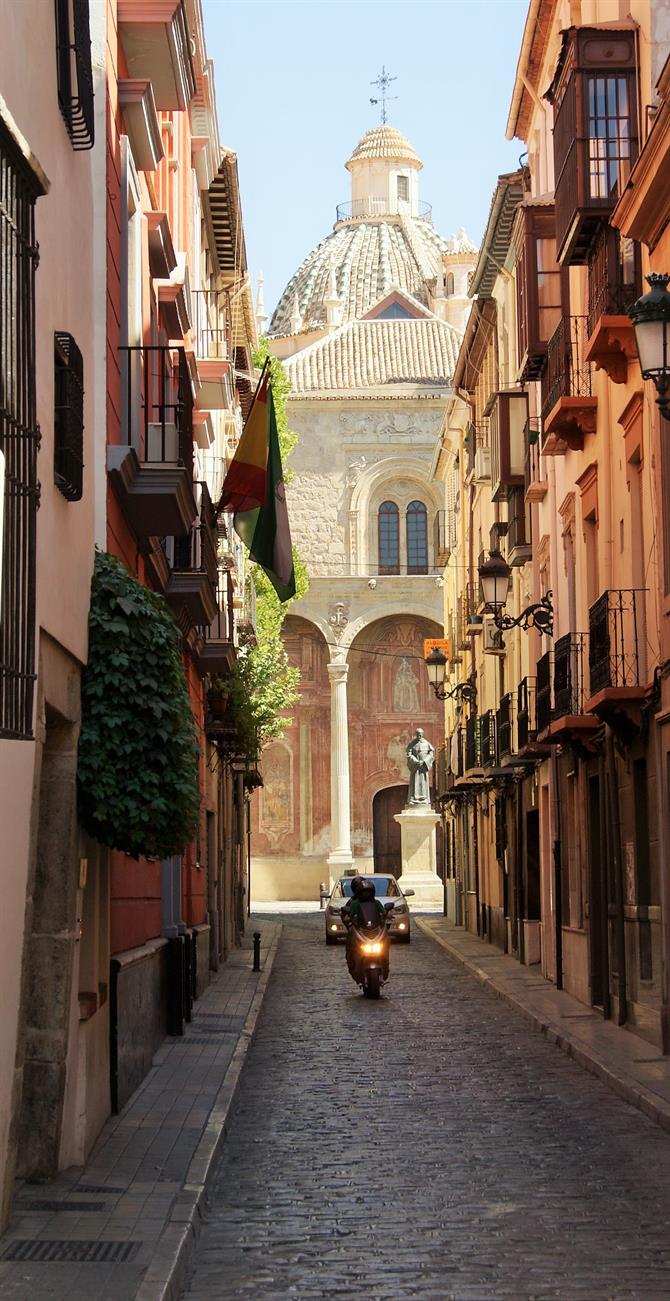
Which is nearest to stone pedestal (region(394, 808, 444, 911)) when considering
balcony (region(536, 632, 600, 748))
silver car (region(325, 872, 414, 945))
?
silver car (region(325, 872, 414, 945))

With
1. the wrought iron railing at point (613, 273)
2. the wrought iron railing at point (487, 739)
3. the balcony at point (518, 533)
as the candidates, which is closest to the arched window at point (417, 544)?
the wrought iron railing at point (487, 739)

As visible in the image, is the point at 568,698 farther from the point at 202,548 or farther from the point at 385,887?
the point at 385,887

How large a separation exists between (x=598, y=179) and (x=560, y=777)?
8.64 meters

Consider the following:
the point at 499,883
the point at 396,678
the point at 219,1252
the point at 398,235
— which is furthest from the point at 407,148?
the point at 219,1252

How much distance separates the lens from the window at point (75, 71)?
9.85 metres

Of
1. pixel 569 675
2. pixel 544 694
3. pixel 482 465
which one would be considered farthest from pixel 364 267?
pixel 569 675

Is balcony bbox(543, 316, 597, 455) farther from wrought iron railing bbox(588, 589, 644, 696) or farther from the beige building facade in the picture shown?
wrought iron railing bbox(588, 589, 644, 696)

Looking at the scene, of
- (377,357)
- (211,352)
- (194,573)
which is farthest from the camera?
(377,357)

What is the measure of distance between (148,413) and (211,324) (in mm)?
16801

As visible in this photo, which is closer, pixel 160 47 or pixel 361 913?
pixel 160 47

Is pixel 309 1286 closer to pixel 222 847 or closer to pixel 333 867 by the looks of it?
pixel 222 847

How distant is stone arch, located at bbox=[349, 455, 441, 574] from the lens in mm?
66312

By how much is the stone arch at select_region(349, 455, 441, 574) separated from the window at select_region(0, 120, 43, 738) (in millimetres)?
58191

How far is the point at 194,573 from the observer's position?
1909cm
